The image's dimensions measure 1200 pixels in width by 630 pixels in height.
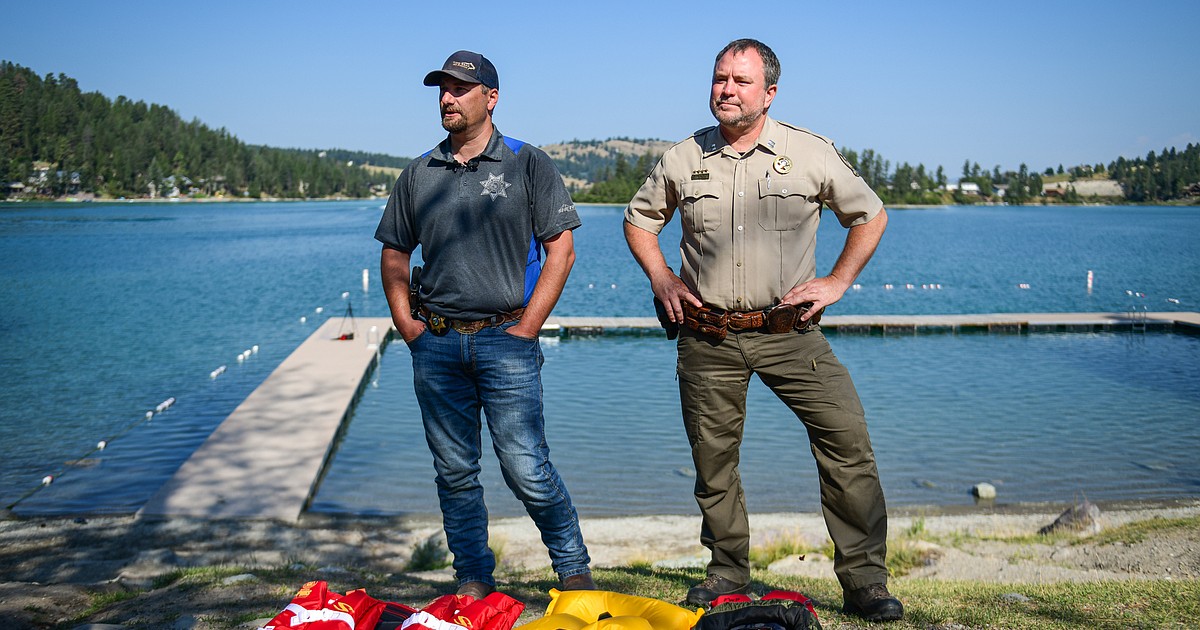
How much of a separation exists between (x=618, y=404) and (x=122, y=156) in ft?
520

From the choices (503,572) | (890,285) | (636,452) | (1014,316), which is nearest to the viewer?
(503,572)

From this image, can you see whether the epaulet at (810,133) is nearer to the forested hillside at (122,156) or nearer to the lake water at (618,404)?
the lake water at (618,404)

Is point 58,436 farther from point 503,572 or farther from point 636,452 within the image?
point 503,572

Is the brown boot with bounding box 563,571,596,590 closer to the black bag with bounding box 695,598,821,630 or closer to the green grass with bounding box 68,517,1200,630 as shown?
the green grass with bounding box 68,517,1200,630

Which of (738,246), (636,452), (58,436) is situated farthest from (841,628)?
(58,436)

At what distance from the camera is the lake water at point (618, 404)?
31.2 ft

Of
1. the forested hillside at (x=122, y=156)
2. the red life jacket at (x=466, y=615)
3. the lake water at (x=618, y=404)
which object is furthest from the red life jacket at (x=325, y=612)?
the forested hillside at (x=122, y=156)

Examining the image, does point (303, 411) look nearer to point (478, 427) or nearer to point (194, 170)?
point (478, 427)

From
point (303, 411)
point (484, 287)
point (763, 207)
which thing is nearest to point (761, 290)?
point (763, 207)

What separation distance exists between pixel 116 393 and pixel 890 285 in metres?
27.8

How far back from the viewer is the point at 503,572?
18.9 ft

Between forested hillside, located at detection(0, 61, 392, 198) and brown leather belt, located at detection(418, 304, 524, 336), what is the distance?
147 metres

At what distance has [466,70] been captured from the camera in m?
3.50

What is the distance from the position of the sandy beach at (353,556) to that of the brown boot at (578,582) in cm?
16
